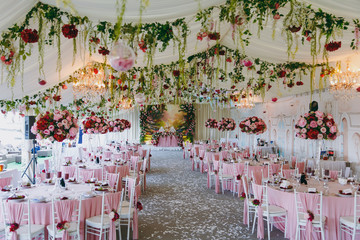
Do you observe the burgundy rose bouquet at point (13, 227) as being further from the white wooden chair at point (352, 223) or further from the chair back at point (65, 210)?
the white wooden chair at point (352, 223)

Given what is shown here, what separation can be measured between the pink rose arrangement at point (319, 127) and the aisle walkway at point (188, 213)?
2173mm

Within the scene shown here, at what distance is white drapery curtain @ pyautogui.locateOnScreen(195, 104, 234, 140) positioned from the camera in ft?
74.1

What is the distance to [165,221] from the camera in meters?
5.82

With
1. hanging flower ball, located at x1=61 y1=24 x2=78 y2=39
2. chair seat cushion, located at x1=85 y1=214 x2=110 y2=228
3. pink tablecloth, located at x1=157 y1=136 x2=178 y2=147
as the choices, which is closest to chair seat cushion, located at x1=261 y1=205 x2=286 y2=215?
chair seat cushion, located at x1=85 y1=214 x2=110 y2=228

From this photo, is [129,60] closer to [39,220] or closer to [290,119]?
[39,220]

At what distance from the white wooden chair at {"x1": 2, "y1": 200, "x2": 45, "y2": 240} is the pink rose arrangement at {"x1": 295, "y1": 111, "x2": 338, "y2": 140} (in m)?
5.34

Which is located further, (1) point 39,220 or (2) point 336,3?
(1) point 39,220

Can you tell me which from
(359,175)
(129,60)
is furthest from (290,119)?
(129,60)

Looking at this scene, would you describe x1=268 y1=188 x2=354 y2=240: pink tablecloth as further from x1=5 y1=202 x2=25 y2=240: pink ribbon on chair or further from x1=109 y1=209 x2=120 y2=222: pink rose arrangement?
x1=5 y1=202 x2=25 y2=240: pink ribbon on chair

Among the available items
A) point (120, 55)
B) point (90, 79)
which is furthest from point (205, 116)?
point (120, 55)

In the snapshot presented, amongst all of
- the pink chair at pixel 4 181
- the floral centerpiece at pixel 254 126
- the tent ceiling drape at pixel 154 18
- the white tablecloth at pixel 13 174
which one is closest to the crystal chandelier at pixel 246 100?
the floral centerpiece at pixel 254 126

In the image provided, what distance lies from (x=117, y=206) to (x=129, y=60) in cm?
265

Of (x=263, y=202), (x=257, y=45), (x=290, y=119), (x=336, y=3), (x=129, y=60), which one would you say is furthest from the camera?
(x=290, y=119)

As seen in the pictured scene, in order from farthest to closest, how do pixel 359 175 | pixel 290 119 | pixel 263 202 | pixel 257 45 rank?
1. pixel 290 119
2. pixel 359 175
3. pixel 257 45
4. pixel 263 202
